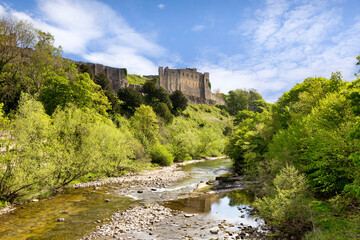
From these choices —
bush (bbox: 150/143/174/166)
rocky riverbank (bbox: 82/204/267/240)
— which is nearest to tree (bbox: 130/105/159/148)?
bush (bbox: 150/143/174/166)

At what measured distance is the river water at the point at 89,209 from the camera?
41.3 ft

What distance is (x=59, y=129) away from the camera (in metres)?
21.7

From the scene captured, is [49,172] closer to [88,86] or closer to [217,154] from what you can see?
[88,86]

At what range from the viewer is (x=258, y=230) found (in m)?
13.0

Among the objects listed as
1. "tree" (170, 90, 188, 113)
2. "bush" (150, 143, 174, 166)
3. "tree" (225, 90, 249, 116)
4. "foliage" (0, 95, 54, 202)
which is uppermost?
"tree" (225, 90, 249, 116)

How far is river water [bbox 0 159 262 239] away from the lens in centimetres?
1260

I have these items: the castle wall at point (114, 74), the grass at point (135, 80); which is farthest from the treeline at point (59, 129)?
the grass at point (135, 80)

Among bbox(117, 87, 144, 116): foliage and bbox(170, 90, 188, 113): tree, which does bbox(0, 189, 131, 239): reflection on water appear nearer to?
bbox(117, 87, 144, 116): foliage

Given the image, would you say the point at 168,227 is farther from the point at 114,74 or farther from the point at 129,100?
the point at 114,74

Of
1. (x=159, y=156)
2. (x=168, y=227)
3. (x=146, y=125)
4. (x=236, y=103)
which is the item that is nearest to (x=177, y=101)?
(x=146, y=125)

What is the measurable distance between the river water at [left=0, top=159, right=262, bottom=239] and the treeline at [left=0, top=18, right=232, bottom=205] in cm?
209

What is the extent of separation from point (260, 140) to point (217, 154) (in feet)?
121

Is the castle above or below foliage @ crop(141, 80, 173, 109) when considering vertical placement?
above

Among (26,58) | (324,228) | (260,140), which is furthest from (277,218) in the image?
(26,58)
